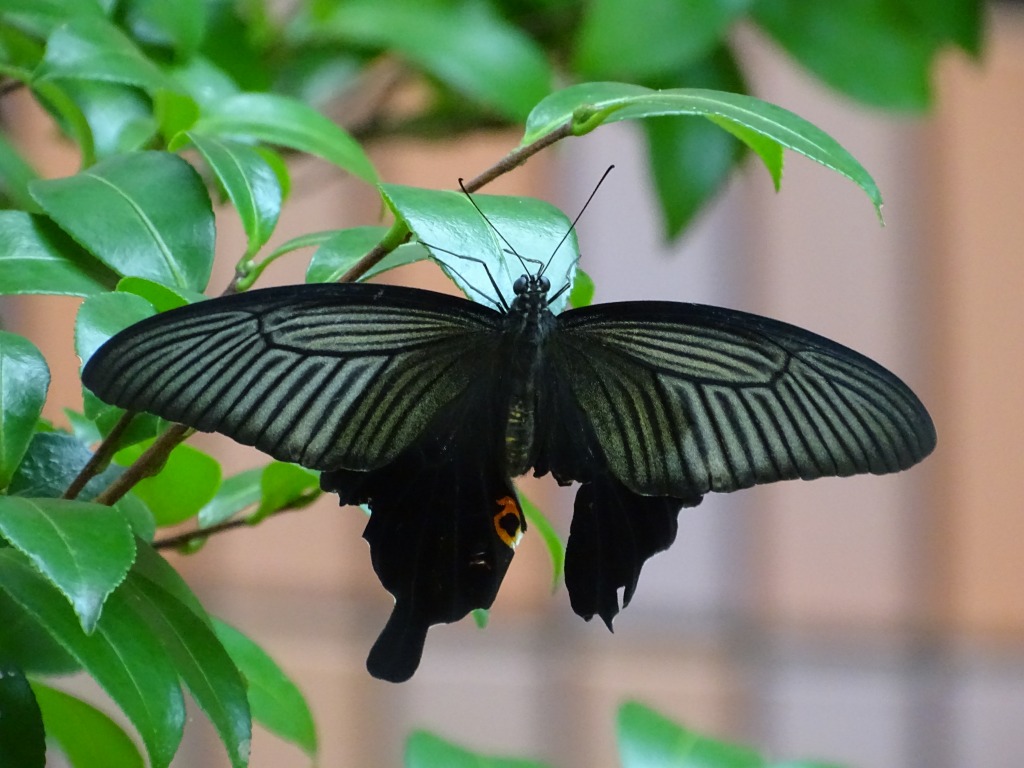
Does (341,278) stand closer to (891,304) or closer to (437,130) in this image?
(437,130)

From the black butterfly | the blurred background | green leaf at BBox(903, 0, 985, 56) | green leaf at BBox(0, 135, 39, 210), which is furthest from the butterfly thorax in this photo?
the blurred background

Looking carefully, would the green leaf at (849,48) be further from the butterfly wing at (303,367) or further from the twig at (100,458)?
the twig at (100,458)

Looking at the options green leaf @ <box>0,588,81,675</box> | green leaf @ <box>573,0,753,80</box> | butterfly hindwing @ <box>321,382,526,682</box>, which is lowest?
green leaf @ <box>0,588,81,675</box>

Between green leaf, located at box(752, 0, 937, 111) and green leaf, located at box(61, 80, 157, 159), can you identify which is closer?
green leaf, located at box(61, 80, 157, 159)

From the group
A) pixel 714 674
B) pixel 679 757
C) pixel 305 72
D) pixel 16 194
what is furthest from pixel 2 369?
pixel 714 674

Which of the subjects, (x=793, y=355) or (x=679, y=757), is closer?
(x=793, y=355)

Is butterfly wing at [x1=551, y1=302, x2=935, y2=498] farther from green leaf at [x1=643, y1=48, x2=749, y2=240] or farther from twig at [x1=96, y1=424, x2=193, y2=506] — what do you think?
green leaf at [x1=643, y1=48, x2=749, y2=240]

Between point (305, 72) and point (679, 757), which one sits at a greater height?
point (305, 72)
